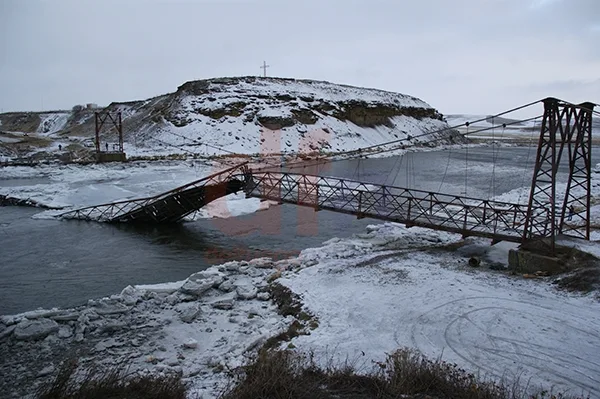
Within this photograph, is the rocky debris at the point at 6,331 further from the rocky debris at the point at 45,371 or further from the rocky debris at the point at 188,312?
the rocky debris at the point at 188,312

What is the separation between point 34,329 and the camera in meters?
8.86

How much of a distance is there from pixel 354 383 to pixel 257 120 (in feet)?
168

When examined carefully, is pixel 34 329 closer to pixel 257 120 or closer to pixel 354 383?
pixel 354 383

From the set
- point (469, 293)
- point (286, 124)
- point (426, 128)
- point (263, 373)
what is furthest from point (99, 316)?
point (426, 128)

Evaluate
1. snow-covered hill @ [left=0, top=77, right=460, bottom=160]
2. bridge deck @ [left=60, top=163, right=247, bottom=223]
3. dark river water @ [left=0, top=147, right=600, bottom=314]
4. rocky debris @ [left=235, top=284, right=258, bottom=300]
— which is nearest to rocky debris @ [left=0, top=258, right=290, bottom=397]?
rocky debris @ [left=235, top=284, right=258, bottom=300]

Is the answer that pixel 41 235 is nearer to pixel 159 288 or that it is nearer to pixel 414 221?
pixel 159 288

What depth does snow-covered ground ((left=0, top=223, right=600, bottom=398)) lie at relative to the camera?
7637 millimetres

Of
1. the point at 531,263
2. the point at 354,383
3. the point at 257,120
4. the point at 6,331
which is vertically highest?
the point at 257,120

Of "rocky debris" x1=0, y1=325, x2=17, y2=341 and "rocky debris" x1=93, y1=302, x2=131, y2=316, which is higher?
"rocky debris" x1=93, y1=302, x2=131, y2=316

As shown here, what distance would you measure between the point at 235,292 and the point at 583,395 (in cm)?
763

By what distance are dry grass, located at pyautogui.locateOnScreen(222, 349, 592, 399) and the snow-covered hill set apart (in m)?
40.4

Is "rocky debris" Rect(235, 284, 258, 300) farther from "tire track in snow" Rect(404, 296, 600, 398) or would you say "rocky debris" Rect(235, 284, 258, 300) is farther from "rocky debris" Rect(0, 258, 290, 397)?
"tire track in snow" Rect(404, 296, 600, 398)

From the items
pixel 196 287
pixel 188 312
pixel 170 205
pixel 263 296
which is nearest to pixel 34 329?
pixel 188 312

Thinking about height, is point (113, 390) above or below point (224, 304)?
above
